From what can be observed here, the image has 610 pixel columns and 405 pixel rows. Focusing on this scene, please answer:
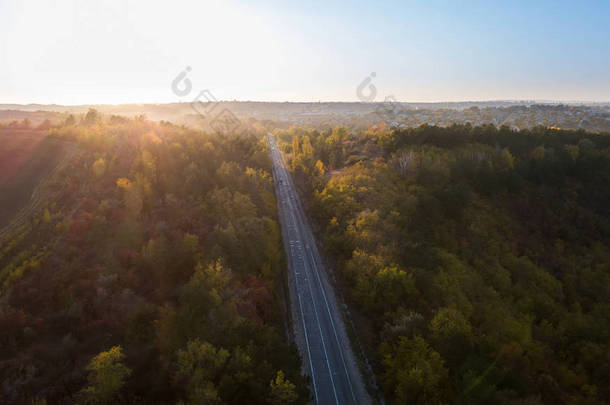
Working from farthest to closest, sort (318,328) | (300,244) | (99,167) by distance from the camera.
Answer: (300,244) < (99,167) < (318,328)

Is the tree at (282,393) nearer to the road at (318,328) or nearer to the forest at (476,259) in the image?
the road at (318,328)

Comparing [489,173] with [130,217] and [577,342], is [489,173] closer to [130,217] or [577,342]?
[577,342]

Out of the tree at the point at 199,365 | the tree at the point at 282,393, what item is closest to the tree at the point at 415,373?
the tree at the point at 282,393

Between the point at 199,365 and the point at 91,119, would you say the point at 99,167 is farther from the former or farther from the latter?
the point at 91,119

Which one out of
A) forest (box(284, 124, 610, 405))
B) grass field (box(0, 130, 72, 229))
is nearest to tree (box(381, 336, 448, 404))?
forest (box(284, 124, 610, 405))

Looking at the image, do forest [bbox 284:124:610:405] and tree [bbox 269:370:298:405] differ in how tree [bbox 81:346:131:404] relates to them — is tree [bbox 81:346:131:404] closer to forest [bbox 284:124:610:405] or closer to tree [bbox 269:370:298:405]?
tree [bbox 269:370:298:405]

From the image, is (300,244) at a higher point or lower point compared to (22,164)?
lower

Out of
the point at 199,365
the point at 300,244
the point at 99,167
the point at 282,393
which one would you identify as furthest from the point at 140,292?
the point at 300,244
